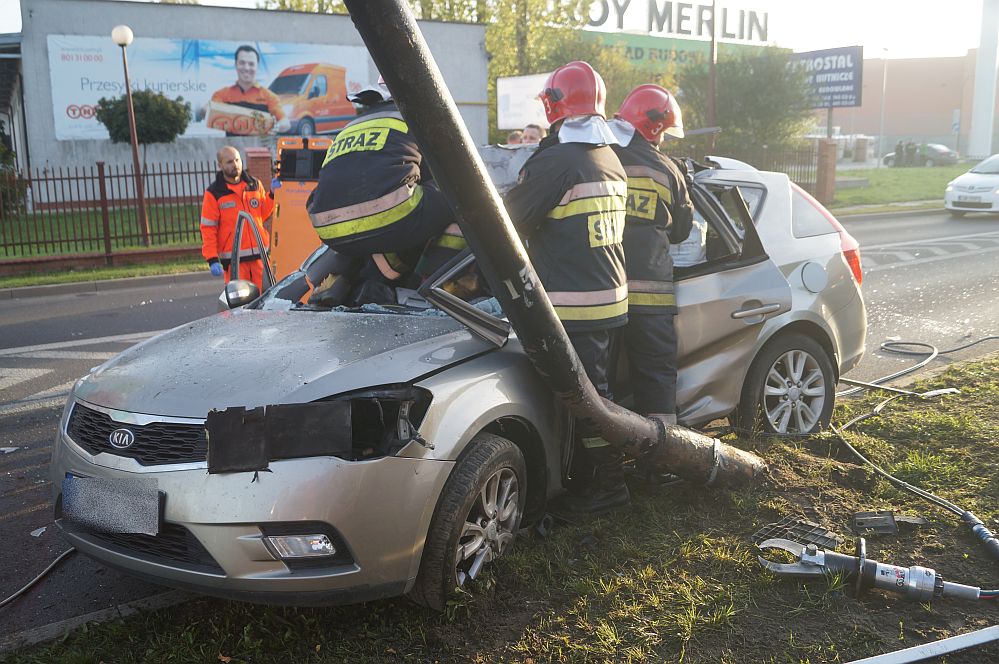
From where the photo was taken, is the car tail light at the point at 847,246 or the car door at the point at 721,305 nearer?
the car door at the point at 721,305

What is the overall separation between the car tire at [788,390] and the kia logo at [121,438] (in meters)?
3.05

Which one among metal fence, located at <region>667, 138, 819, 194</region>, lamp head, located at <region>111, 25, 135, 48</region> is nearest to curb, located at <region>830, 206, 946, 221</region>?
metal fence, located at <region>667, 138, 819, 194</region>

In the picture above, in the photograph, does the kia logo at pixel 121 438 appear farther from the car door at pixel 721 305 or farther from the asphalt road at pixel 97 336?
the car door at pixel 721 305

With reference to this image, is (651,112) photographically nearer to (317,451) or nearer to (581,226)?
(581,226)

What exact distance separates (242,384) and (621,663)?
5.13 ft

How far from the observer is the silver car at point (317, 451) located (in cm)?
279

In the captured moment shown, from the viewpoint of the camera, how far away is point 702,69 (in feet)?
97.6

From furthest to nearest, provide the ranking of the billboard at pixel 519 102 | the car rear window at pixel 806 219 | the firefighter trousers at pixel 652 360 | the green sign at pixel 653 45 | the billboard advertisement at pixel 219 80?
1. the green sign at pixel 653 45
2. the billboard at pixel 519 102
3. the billboard advertisement at pixel 219 80
4. the car rear window at pixel 806 219
5. the firefighter trousers at pixel 652 360

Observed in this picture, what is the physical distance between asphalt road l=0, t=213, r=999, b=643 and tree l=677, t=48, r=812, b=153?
1207 cm

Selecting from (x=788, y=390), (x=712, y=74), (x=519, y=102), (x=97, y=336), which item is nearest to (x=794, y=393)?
(x=788, y=390)

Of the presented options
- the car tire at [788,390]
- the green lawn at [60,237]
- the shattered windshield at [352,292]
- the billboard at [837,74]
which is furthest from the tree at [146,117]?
the car tire at [788,390]

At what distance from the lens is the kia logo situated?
302 centimetres

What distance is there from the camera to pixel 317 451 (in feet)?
9.24

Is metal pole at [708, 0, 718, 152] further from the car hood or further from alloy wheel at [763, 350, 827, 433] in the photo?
the car hood
